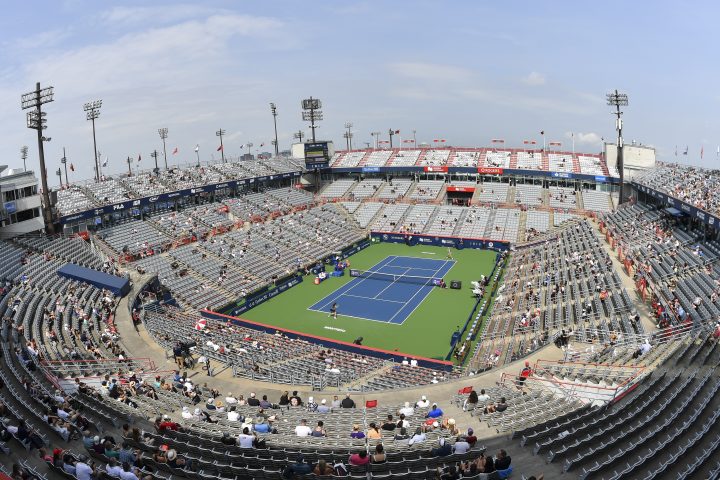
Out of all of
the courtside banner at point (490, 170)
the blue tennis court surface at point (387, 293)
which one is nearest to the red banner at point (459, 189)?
the courtside banner at point (490, 170)

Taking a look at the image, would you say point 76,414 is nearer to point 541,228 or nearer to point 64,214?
point 64,214

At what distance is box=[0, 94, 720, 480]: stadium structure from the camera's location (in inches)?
596

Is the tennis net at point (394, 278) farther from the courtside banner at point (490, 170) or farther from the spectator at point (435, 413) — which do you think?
the spectator at point (435, 413)

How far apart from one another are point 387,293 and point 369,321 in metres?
6.75

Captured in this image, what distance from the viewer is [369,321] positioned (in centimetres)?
3819

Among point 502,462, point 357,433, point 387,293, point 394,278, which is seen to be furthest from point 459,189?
point 502,462

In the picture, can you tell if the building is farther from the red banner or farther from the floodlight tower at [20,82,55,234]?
the red banner

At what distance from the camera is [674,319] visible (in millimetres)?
26578

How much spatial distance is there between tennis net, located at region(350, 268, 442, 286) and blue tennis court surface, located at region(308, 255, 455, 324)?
0.26 metres

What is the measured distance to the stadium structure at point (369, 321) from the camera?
49.6ft

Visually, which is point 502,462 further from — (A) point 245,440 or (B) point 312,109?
(B) point 312,109

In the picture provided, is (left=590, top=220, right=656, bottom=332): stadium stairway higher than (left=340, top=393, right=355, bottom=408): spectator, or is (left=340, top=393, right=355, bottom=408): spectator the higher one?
(left=590, top=220, right=656, bottom=332): stadium stairway

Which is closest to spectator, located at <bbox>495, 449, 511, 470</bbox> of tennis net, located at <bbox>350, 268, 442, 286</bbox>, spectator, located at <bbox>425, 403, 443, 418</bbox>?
spectator, located at <bbox>425, 403, 443, 418</bbox>

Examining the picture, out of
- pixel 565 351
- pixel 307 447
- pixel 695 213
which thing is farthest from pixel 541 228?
pixel 307 447
